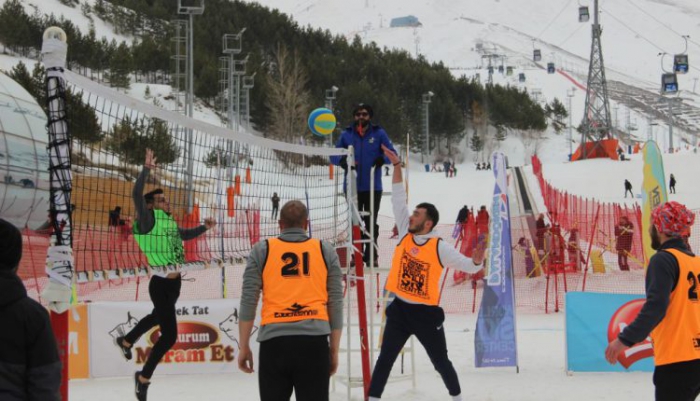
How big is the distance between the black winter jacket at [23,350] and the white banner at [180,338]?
5.95 m

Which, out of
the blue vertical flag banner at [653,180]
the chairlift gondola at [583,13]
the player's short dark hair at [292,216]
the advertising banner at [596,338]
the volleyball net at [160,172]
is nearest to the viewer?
the player's short dark hair at [292,216]

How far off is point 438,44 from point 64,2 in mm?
95294

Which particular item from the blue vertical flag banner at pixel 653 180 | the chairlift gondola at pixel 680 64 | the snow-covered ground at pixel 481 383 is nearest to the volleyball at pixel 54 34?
the snow-covered ground at pixel 481 383

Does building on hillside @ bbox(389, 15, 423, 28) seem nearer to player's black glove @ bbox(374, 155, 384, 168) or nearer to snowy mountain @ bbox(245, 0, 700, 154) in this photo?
snowy mountain @ bbox(245, 0, 700, 154)

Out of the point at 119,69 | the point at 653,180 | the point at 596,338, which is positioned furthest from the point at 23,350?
the point at 119,69

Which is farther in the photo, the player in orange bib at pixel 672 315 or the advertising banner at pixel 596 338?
the advertising banner at pixel 596 338

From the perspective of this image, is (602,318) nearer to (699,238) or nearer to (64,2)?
(699,238)

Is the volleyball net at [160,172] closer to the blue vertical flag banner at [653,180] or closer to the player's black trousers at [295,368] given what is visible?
the player's black trousers at [295,368]

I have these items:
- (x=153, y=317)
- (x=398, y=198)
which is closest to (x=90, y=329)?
(x=153, y=317)

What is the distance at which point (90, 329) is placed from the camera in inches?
353

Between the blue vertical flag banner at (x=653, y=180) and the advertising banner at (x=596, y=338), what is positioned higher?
the blue vertical flag banner at (x=653, y=180)

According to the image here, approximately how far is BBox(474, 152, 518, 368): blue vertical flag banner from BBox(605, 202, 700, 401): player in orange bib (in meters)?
4.55

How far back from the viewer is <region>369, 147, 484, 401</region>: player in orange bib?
6340 millimetres

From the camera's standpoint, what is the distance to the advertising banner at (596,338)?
29.1ft
